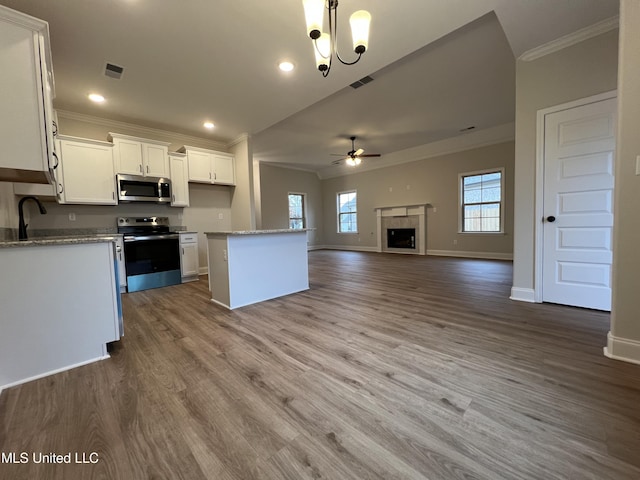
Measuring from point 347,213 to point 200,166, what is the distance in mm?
5800

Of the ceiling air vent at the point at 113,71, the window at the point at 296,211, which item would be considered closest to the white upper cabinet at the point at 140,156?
the ceiling air vent at the point at 113,71

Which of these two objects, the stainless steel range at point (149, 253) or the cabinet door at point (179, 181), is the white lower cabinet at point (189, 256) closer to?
the stainless steel range at point (149, 253)

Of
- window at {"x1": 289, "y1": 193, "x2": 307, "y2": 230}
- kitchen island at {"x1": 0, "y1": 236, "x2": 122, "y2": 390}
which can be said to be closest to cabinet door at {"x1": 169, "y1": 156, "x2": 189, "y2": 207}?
kitchen island at {"x1": 0, "y1": 236, "x2": 122, "y2": 390}

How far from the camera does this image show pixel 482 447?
1105 mm

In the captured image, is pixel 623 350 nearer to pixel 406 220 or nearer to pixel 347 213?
pixel 406 220

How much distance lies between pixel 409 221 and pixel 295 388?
7.13 metres

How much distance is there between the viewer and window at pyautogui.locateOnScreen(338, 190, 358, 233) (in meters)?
9.45

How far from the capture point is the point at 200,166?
4988mm

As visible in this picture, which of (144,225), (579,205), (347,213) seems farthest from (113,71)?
(347,213)

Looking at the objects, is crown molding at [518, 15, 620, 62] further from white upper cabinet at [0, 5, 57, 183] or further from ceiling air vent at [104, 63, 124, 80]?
ceiling air vent at [104, 63, 124, 80]

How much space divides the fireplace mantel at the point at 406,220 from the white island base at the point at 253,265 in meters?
5.02

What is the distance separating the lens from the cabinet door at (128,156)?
13.5 feet

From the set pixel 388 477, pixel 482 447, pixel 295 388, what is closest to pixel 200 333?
pixel 295 388

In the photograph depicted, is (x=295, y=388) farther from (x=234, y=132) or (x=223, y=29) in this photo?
(x=234, y=132)
